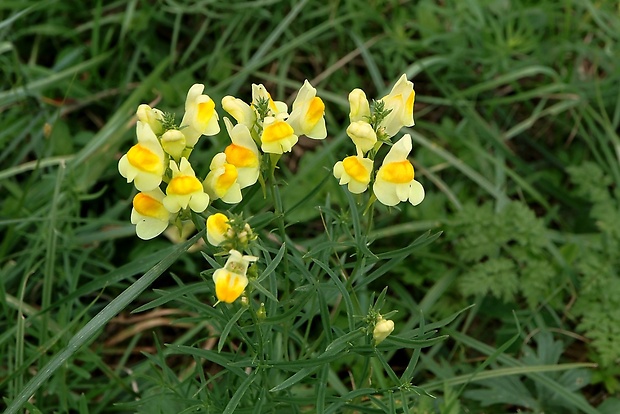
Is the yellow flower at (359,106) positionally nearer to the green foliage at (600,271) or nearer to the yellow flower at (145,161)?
the yellow flower at (145,161)

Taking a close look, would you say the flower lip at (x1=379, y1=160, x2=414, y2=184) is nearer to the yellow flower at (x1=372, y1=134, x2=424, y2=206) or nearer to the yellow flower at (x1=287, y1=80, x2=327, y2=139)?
the yellow flower at (x1=372, y1=134, x2=424, y2=206)

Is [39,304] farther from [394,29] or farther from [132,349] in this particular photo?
[394,29]

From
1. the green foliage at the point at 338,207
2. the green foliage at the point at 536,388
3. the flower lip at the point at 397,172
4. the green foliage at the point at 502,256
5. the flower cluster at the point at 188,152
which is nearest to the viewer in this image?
the flower cluster at the point at 188,152

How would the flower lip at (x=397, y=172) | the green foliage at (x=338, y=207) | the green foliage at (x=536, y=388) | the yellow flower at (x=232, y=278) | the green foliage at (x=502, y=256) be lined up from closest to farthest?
1. the yellow flower at (x=232, y=278)
2. the flower lip at (x=397, y=172)
3. the green foliage at (x=338, y=207)
4. the green foliage at (x=536, y=388)
5. the green foliage at (x=502, y=256)

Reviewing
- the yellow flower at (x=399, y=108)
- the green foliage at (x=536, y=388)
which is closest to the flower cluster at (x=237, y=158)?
the yellow flower at (x=399, y=108)

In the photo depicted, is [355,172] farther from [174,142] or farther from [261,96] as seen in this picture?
[174,142]

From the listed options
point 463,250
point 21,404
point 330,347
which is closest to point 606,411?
point 463,250

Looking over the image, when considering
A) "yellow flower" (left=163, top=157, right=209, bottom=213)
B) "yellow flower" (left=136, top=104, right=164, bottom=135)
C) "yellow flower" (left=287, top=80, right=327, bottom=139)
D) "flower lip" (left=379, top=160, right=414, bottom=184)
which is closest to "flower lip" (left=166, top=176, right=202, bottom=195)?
"yellow flower" (left=163, top=157, right=209, bottom=213)
